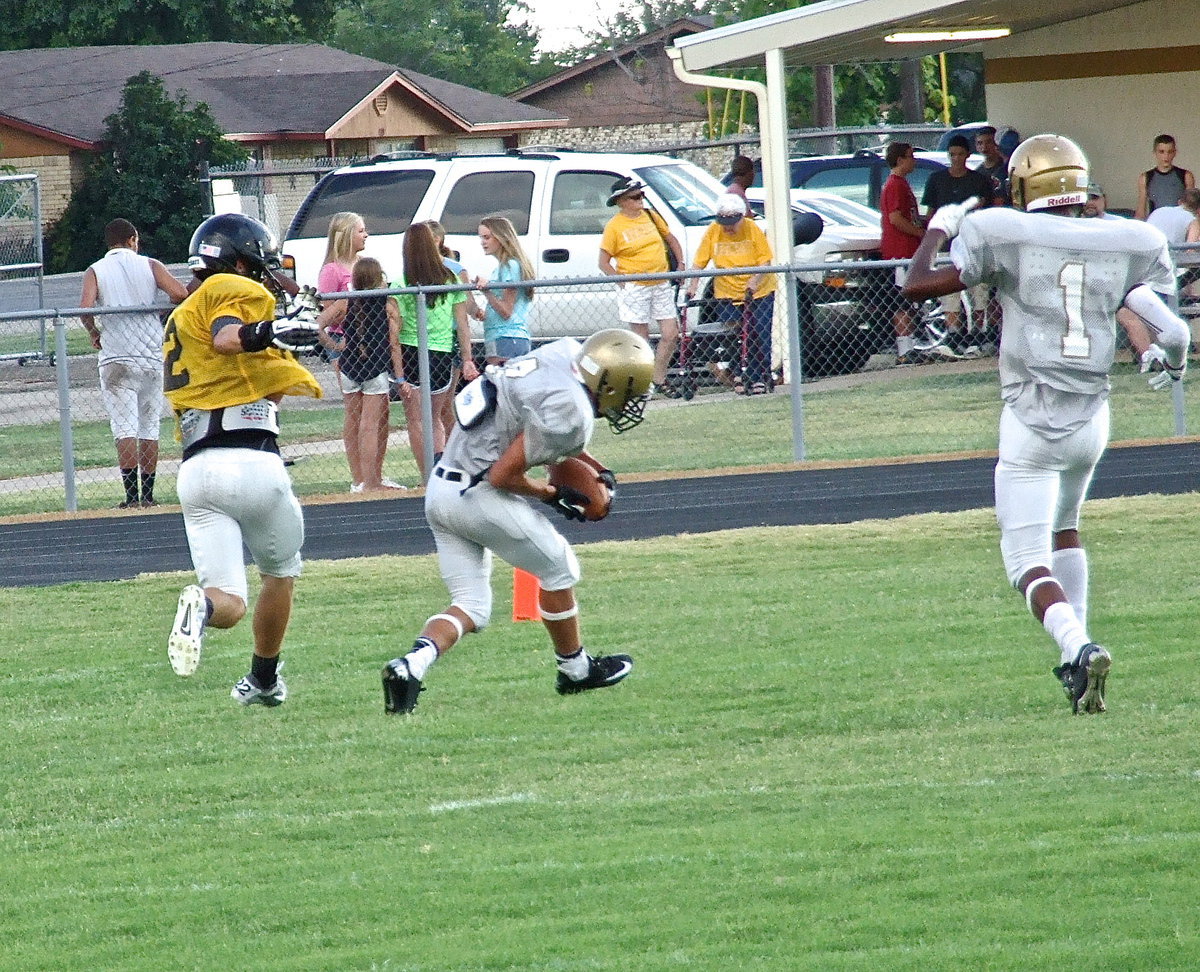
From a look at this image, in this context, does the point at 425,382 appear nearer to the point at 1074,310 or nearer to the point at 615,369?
the point at 615,369

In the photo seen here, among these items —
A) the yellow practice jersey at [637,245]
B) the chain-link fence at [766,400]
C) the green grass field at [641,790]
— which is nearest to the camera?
the green grass field at [641,790]

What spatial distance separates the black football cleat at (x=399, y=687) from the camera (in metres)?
6.51

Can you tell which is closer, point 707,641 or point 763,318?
point 707,641

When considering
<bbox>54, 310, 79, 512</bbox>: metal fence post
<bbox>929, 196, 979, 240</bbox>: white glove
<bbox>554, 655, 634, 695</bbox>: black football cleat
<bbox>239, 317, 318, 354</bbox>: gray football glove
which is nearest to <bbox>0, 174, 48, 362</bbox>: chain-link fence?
<bbox>54, 310, 79, 512</bbox>: metal fence post

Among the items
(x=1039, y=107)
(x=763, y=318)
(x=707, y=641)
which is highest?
(x=1039, y=107)

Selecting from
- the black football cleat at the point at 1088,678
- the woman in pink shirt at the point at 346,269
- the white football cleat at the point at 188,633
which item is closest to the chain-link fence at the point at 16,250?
the woman in pink shirt at the point at 346,269

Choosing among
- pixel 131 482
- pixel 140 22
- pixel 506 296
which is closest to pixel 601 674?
pixel 506 296

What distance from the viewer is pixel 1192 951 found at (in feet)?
15.2

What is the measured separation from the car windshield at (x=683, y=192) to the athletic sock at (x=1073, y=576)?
1093 centimetres

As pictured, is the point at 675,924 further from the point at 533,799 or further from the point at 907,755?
the point at 907,755

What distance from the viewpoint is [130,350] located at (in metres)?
13.2

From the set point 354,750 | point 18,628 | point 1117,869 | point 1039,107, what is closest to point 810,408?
point 1039,107

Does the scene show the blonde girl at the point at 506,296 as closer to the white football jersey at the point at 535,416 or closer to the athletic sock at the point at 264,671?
the athletic sock at the point at 264,671

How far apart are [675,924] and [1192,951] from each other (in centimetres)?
129
